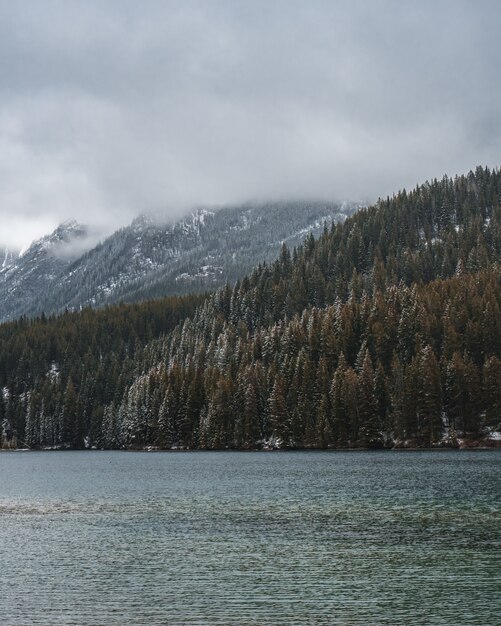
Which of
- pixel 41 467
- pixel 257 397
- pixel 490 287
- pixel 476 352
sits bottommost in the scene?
pixel 41 467

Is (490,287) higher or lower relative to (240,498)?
Result: higher

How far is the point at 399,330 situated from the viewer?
160000 mm

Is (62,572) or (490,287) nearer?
(62,572)

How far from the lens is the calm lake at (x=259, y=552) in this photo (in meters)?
32.2

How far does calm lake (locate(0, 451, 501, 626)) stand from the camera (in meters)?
32.2

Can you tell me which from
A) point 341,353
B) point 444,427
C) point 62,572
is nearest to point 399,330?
point 341,353

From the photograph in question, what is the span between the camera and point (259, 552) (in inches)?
1736

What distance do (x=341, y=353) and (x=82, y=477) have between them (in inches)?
2724

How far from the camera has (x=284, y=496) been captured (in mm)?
71375

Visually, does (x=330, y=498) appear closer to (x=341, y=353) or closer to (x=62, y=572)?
(x=62, y=572)

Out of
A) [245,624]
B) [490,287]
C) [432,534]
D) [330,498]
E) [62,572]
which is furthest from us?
[490,287]

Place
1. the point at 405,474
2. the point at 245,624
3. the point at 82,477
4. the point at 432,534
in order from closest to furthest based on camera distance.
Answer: the point at 245,624 < the point at 432,534 < the point at 405,474 < the point at 82,477

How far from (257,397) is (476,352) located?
49.3m

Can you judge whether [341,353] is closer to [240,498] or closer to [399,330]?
[399,330]
